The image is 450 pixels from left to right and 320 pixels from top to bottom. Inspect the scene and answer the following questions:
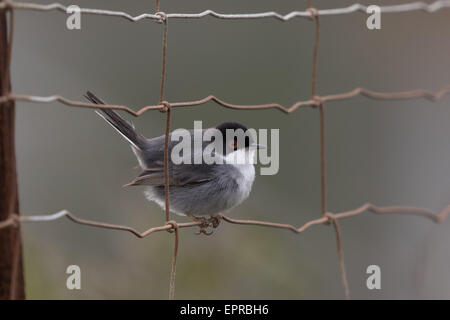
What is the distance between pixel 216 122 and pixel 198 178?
167 centimetres

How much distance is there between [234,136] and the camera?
313 cm

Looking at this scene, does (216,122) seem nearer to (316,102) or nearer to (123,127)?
(123,127)

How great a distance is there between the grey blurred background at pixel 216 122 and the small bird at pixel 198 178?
140 cm

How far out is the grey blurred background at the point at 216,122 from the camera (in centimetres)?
472

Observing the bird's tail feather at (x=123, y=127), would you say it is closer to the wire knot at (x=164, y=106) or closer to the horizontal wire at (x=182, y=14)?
the horizontal wire at (x=182, y=14)

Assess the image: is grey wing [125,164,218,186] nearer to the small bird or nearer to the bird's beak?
the small bird

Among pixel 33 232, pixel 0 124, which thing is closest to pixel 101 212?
pixel 33 232

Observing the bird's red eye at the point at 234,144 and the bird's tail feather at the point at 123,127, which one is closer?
the bird's tail feather at the point at 123,127

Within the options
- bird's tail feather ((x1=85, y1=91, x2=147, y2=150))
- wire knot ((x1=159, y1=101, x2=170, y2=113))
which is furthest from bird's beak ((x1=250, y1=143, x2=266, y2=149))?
wire knot ((x1=159, y1=101, x2=170, y2=113))

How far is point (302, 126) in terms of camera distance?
531 cm

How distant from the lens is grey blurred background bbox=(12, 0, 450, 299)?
15.5ft

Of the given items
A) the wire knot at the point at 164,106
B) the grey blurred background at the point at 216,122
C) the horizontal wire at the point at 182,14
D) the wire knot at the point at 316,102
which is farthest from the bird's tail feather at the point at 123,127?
the grey blurred background at the point at 216,122

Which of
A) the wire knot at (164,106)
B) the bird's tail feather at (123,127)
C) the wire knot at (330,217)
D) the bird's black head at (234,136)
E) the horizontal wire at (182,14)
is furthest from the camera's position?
the bird's black head at (234,136)
